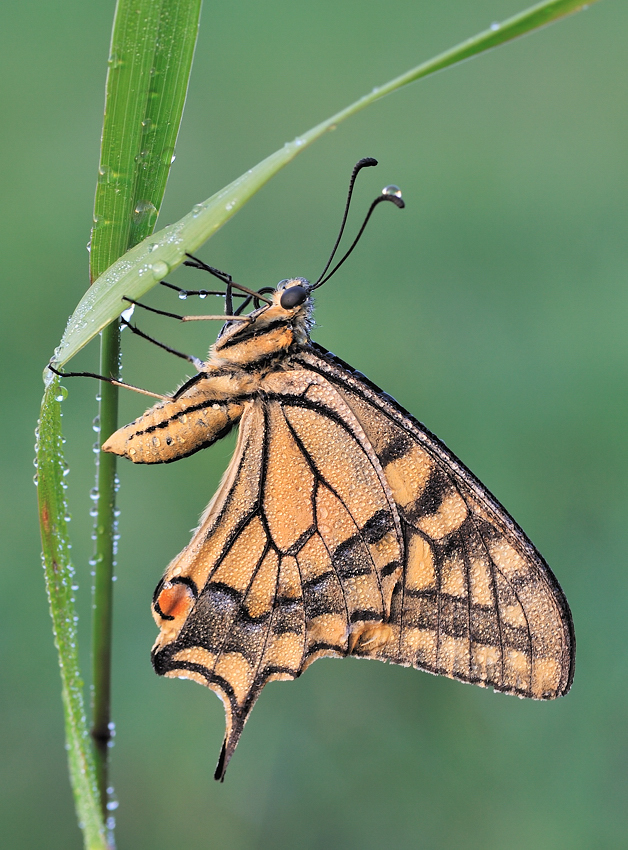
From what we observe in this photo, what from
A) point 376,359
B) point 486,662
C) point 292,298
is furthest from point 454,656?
point 376,359

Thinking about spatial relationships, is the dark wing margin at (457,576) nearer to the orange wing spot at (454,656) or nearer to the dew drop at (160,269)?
the orange wing spot at (454,656)

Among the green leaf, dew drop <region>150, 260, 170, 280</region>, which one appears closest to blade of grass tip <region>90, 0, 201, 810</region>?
the green leaf

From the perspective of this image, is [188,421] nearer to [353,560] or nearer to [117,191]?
[353,560]

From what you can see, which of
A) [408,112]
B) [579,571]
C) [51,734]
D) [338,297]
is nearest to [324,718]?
[51,734]

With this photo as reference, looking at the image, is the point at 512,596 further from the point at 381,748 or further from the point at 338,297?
the point at 338,297

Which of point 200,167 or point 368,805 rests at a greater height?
point 200,167

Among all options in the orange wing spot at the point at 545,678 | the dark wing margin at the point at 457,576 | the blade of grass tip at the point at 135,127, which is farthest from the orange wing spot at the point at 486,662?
the blade of grass tip at the point at 135,127

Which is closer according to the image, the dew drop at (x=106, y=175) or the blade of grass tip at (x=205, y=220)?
the blade of grass tip at (x=205, y=220)
